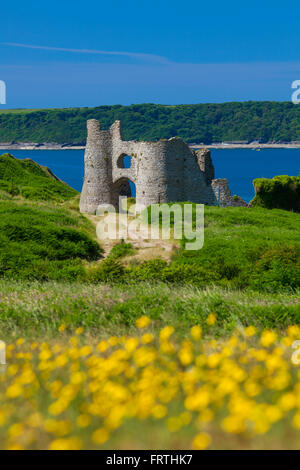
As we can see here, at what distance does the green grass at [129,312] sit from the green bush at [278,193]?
101ft

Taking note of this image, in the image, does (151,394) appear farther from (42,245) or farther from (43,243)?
(43,243)

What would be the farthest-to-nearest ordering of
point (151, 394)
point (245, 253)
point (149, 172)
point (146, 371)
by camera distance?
1. point (149, 172)
2. point (245, 253)
3. point (146, 371)
4. point (151, 394)

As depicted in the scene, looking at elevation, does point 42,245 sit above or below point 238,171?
below

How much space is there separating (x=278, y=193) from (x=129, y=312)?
1364 inches

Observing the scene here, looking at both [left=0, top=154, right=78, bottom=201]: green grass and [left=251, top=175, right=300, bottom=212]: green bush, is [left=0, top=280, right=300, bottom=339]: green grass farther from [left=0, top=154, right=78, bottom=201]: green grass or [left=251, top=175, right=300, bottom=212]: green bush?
[left=0, top=154, right=78, bottom=201]: green grass

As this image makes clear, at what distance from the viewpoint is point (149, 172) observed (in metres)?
33.6

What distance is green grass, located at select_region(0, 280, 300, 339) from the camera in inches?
323

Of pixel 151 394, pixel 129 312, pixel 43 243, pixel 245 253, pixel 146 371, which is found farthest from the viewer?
pixel 43 243

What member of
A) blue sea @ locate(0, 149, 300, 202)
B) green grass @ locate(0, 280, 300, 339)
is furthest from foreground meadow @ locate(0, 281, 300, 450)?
blue sea @ locate(0, 149, 300, 202)

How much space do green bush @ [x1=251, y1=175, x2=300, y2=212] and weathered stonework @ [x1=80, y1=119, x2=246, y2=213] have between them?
3.82 meters

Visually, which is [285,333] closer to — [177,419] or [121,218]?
[177,419]

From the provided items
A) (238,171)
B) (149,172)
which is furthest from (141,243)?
(238,171)

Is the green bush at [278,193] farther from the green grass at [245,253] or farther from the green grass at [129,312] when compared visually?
the green grass at [129,312]

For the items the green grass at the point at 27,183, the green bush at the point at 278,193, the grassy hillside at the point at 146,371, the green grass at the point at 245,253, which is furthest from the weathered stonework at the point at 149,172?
the grassy hillside at the point at 146,371
